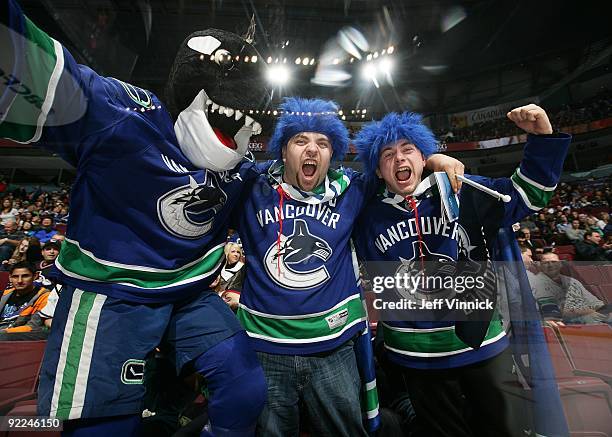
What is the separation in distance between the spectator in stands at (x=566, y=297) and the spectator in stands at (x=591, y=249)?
1948mm

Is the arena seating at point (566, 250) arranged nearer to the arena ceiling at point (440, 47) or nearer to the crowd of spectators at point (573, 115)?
the arena ceiling at point (440, 47)

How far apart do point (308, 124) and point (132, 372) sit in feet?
3.16

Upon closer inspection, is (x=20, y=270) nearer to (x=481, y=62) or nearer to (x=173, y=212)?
(x=173, y=212)

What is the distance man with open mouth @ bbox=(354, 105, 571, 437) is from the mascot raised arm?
1.77 ft

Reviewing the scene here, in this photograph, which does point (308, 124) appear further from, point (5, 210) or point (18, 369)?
point (5, 210)

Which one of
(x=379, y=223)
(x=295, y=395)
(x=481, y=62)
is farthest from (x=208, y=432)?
(x=481, y=62)

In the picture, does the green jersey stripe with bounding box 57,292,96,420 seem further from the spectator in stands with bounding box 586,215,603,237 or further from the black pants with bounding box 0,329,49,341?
the spectator in stands with bounding box 586,215,603,237

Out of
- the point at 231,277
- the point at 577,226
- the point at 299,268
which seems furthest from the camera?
the point at 577,226

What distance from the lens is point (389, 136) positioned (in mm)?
1319

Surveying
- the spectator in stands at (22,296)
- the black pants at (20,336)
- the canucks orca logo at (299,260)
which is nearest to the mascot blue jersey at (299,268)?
the canucks orca logo at (299,260)

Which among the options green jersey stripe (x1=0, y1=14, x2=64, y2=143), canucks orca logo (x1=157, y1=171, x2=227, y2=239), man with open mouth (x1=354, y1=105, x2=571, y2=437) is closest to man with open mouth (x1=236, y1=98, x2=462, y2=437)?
man with open mouth (x1=354, y1=105, x2=571, y2=437)

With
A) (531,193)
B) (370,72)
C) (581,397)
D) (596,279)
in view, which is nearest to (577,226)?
(596,279)

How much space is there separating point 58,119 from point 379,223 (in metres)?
1.00

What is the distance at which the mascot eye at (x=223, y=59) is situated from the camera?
0.99 meters
